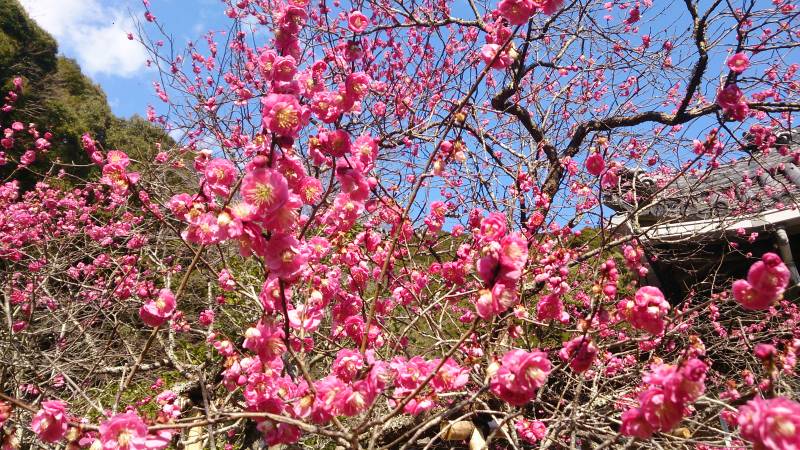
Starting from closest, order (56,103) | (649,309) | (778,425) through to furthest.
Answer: (778,425) < (649,309) < (56,103)

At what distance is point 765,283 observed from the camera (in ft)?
4.15

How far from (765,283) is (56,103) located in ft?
45.3

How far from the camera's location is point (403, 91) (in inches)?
→ 238

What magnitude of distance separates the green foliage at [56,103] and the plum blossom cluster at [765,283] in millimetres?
9993

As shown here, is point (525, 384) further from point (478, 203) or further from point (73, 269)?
point (73, 269)

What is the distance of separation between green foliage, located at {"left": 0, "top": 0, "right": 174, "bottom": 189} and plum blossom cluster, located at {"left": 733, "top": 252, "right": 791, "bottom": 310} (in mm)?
9993

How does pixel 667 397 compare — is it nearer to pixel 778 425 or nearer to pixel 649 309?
pixel 778 425

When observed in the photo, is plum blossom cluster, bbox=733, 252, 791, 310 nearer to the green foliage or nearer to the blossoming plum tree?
the blossoming plum tree

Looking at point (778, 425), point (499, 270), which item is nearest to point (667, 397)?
point (778, 425)

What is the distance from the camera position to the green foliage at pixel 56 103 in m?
10.3

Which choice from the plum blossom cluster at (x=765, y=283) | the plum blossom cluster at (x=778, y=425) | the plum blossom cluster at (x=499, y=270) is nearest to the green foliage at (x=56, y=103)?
the plum blossom cluster at (x=499, y=270)

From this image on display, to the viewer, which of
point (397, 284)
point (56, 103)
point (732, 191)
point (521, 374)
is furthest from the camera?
point (56, 103)

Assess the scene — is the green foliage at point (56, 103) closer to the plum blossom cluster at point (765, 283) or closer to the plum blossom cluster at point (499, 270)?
the plum blossom cluster at point (499, 270)

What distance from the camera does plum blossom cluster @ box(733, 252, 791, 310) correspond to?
124 cm
